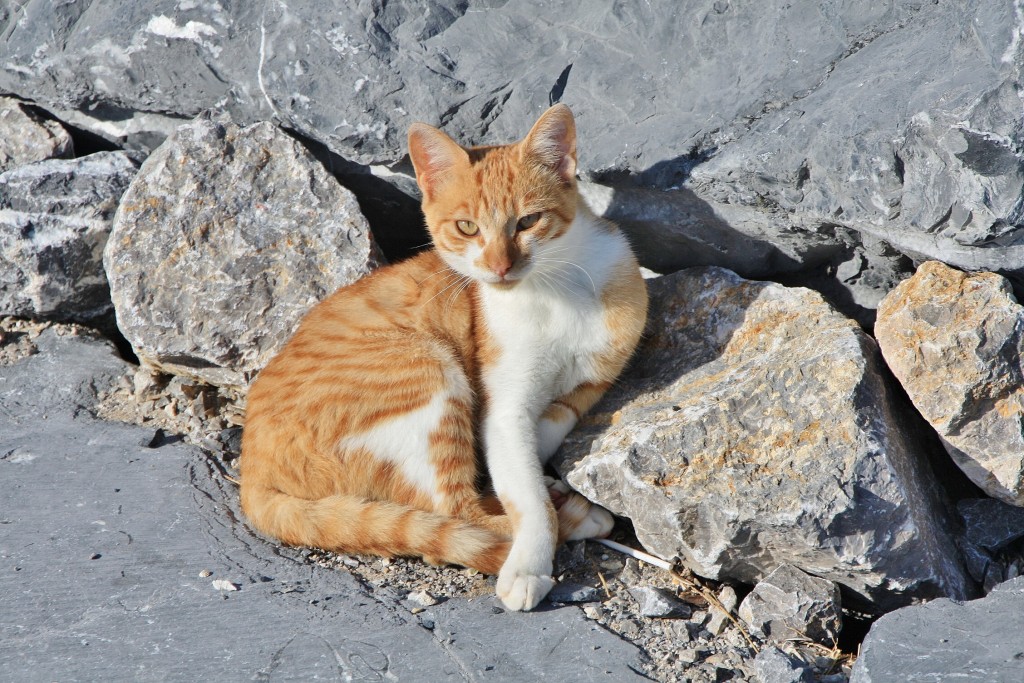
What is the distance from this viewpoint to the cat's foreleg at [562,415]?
3562 mm

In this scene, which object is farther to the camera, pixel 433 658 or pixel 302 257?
pixel 302 257

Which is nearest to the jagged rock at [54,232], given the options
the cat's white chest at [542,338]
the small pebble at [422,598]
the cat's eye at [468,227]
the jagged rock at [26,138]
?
the jagged rock at [26,138]

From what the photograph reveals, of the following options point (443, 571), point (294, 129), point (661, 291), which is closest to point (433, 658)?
point (443, 571)

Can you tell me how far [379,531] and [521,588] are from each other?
21.0 inches

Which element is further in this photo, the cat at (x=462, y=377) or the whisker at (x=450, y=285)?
the whisker at (x=450, y=285)

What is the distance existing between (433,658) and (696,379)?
1520 millimetres

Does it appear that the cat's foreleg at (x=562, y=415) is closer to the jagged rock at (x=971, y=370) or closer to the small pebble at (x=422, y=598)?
the small pebble at (x=422, y=598)

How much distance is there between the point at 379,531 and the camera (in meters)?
3.08

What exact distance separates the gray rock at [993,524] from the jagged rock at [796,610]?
638 mm

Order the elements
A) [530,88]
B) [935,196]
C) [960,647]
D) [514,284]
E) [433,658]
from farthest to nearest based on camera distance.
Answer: [530,88], [514,284], [935,196], [433,658], [960,647]

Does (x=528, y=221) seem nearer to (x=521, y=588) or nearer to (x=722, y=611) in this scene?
(x=521, y=588)

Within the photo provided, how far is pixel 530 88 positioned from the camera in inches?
154

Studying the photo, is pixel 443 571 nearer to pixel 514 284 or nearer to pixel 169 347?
pixel 514 284

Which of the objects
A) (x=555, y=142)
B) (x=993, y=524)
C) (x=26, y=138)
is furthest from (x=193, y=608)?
(x=26, y=138)
